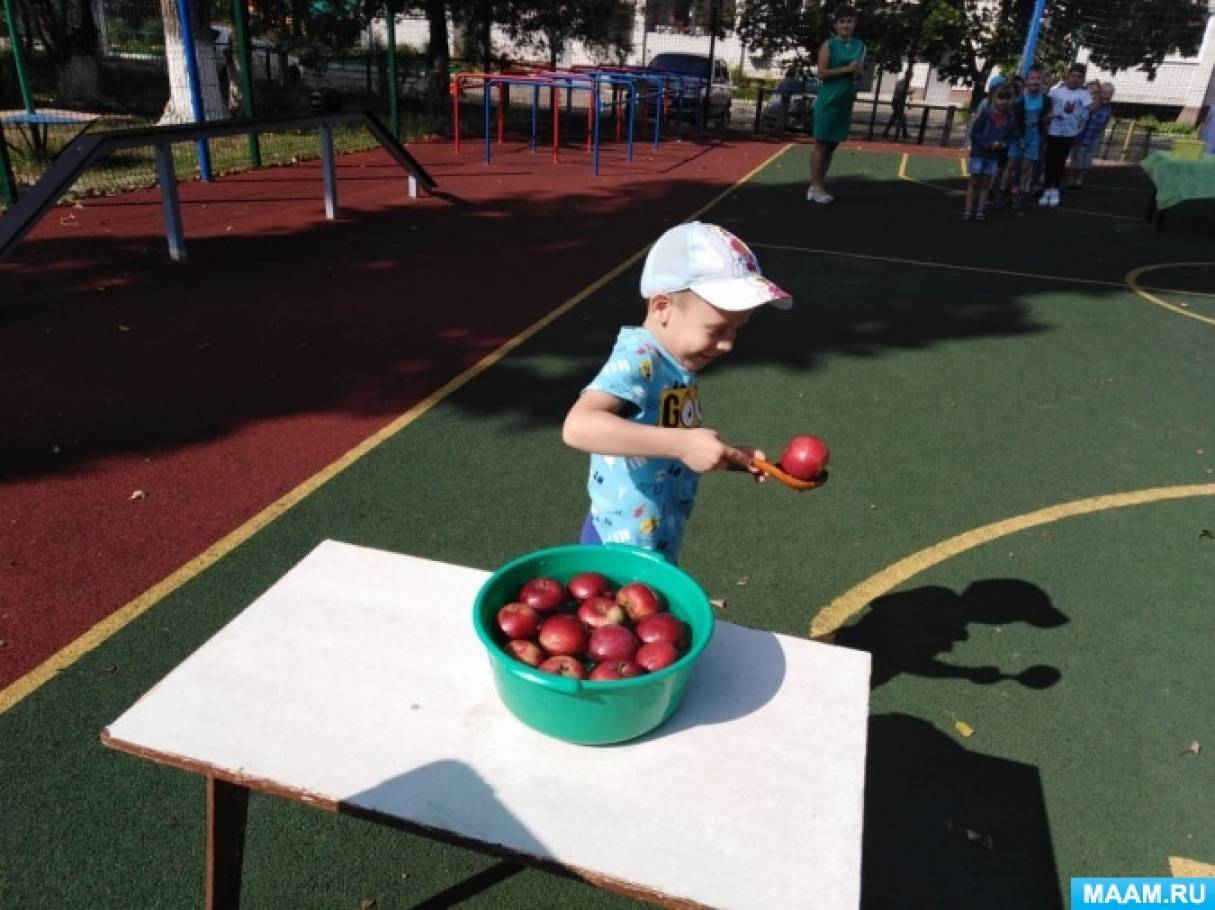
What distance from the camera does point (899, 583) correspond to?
13.3ft

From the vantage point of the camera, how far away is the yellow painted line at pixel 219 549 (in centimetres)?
320

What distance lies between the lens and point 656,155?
17.2 meters

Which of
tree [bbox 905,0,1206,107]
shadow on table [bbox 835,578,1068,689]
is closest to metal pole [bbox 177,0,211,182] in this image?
shadow on table [bbox 835,578,1068,689]

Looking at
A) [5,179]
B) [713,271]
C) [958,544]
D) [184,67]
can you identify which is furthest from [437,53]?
[713,271]

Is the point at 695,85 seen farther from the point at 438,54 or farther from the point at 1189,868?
the point at 1189,868

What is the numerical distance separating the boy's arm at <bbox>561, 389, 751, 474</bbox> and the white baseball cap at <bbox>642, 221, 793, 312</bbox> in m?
0.34

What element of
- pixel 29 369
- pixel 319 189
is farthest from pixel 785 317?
pixel 319 189

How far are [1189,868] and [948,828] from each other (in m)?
0.70

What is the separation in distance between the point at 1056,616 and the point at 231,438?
A: 4314mm

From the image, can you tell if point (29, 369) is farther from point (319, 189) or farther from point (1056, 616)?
point (319, 189)

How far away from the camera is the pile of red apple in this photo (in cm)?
168

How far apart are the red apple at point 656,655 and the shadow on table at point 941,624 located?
1963 millimetres

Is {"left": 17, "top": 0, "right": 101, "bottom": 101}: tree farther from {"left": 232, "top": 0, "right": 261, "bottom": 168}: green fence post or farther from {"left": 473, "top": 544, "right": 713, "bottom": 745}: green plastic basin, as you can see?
{"left": 473, "top": 544, "right": 713, "bottom": 745}: green plastic basin

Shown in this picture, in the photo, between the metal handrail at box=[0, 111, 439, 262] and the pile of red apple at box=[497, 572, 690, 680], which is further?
the metal handrail at box=[0, 111, 439, 262]
